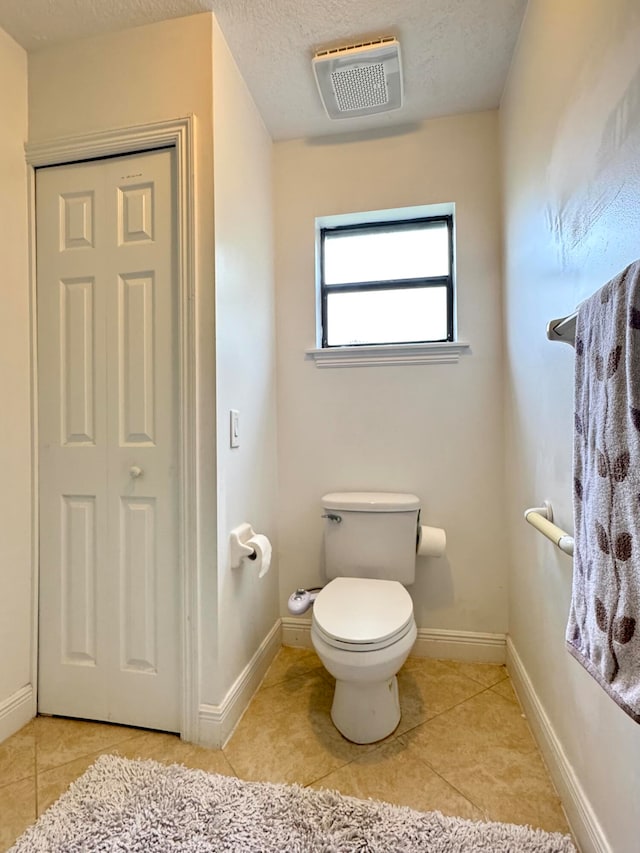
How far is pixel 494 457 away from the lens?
1.88 meters

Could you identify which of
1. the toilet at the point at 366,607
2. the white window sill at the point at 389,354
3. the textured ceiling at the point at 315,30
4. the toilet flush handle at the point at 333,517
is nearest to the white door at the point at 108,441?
the textured ceiling at the point at 315,30

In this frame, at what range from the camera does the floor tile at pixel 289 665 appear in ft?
5.84

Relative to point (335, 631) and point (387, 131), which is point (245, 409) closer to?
point (335, 631)

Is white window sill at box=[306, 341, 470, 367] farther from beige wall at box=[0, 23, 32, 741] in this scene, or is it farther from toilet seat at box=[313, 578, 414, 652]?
beige wall at box=[0, 23, 32, 741]

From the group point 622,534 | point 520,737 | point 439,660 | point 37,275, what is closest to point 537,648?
point 520,737

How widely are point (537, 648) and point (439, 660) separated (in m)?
0.59

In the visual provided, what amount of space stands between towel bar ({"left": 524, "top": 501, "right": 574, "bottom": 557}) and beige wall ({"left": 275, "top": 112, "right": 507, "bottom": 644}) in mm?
560

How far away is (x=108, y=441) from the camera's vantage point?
1.51 meters

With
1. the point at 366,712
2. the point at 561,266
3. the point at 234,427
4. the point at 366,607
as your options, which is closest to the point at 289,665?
the point at 366,712

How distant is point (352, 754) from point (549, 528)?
97cm

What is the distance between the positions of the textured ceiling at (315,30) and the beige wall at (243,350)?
0.39ft

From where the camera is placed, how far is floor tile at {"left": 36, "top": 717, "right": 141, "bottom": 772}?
4.44ft

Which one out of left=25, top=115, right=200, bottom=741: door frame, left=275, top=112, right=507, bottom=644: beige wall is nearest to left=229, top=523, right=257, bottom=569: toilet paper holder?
left=25, top=115, right=200, bottom=741: door frame

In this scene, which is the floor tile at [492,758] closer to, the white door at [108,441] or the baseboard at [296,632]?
the baseboard at [296,632]
